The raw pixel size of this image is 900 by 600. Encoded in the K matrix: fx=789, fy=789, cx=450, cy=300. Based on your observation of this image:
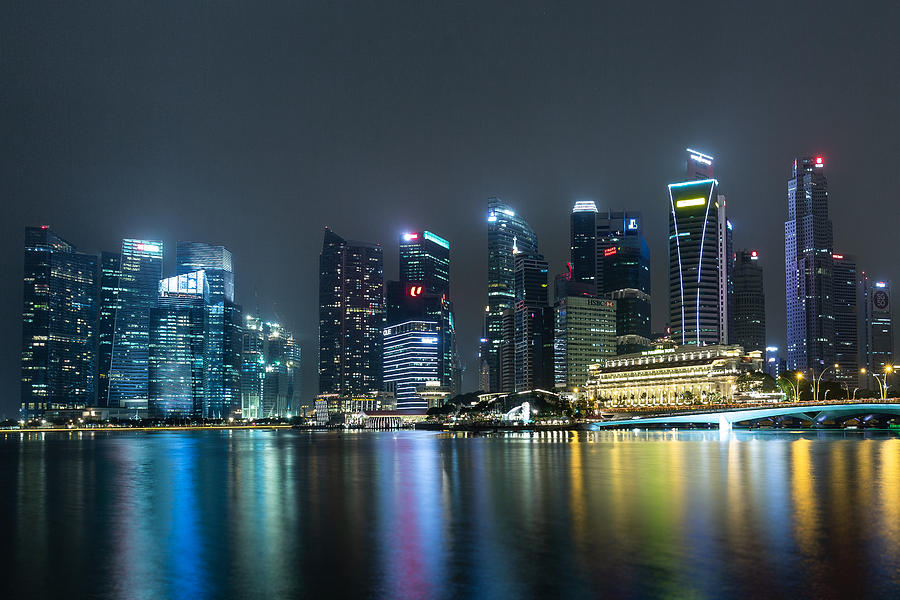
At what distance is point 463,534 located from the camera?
35.4 m

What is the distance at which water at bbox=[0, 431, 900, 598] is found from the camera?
83.3 feet

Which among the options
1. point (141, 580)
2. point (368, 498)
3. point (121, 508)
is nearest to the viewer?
point (141, 580)

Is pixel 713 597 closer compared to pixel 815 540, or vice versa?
pixel 713 597

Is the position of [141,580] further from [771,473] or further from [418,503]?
[771,473]

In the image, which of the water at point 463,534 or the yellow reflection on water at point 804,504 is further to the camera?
the yellow reflection on water at point 804,504

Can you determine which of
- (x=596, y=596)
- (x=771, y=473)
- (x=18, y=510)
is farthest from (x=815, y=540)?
(x=18, y=510)

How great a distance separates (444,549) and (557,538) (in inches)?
215

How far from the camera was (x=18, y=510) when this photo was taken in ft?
156

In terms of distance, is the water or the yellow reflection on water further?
the yellow reflection on water

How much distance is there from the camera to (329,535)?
3556 centimetres

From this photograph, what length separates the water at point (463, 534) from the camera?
25.4m

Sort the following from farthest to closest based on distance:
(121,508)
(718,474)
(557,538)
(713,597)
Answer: (718,474), (121,508), (557,538), (713,597)

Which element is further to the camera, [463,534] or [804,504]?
[804,504]

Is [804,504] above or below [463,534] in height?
→ below
